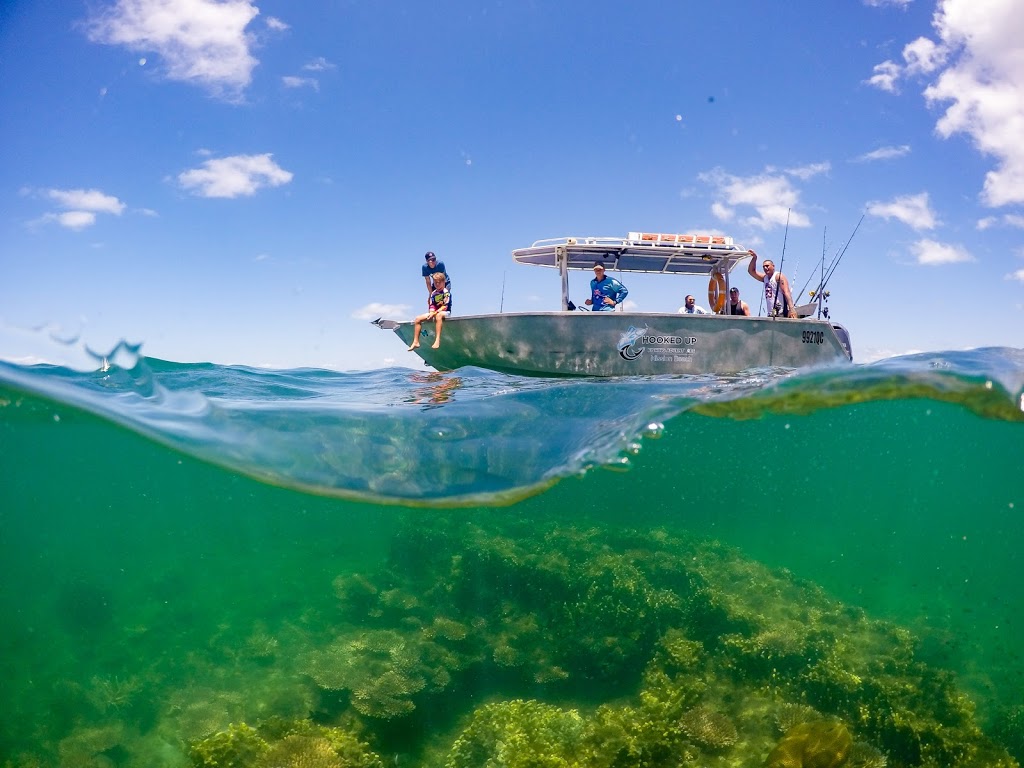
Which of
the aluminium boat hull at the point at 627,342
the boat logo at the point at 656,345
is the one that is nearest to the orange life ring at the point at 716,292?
the aluminium boat hull at the point at 627,342

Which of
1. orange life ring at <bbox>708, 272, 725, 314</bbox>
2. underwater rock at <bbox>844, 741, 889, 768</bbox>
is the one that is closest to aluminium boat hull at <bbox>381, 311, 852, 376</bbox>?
orange life ring at <bbox>708, 272, 725, 314</bbox>

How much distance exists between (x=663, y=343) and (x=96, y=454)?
16.3 m

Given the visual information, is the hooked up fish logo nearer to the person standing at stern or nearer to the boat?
the boat

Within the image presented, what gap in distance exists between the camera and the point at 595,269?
39.8ft

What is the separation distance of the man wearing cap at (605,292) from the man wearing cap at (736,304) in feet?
9.04

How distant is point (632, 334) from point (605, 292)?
134 centimetres

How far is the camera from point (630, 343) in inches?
439

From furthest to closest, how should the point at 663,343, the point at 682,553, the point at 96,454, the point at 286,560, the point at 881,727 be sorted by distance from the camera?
1. the point at 286,560
2. the point at 96,454
3. the point at 682,553
4. the point at 663,343
5. the point at 881,727

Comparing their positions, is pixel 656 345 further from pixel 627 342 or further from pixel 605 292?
pixel 605 292

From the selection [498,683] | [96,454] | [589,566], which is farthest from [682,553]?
[96,454]

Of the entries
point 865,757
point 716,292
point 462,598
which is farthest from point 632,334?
point 865,757

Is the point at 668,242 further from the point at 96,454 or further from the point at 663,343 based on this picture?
the point at 96,454

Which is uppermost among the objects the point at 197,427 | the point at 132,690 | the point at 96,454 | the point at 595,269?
the point at 595,269

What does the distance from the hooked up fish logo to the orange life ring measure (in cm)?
284
